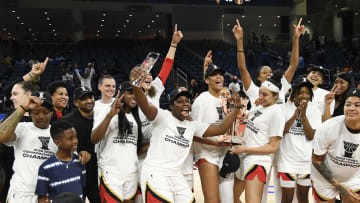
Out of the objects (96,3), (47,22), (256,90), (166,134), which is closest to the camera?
(166,134)

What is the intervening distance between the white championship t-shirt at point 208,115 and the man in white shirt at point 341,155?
42.0 inches

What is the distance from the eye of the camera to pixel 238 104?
3699 mm

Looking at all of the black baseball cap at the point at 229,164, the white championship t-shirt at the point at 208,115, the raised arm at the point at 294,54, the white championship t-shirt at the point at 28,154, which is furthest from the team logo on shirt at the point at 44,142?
the raised arm at the point at 294,54

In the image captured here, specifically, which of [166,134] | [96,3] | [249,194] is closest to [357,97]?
[249,194]

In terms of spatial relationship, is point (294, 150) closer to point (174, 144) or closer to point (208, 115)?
point (208, 115)

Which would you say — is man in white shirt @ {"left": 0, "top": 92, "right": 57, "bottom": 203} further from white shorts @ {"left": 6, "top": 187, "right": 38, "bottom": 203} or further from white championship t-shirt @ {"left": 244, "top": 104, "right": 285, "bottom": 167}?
white championship t-shirt @ {"left": 244, "top": 104, "right": 285, "bottom": 167}

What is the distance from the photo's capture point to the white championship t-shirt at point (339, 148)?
3422mm

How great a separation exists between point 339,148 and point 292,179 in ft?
2.85

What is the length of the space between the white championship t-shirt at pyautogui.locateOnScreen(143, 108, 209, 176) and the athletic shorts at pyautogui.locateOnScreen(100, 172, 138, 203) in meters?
0.26

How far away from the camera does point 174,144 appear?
359 cm

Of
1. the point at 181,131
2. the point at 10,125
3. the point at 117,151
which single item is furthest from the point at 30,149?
the point at 181,131

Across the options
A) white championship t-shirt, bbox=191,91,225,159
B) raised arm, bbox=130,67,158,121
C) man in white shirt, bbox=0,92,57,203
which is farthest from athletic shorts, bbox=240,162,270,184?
man in white shirt, bbox=0,92,57,203

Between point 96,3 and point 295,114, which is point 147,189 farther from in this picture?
point 96,3

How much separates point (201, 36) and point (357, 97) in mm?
22969
